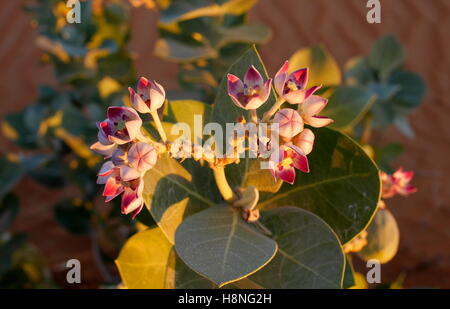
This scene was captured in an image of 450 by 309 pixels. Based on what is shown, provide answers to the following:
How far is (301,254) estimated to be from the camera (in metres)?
0.81

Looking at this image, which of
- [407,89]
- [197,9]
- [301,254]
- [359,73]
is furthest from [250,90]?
[407,89]

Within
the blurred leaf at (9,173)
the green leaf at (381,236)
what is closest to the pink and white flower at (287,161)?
the green leaf at (381,236)

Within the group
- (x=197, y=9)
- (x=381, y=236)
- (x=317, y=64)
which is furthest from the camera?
(x=197, y=9)

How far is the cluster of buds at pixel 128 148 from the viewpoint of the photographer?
0.69m

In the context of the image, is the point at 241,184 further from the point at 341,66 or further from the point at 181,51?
the point at 341,66

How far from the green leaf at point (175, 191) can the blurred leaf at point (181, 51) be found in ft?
2.31

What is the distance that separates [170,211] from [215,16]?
0.91 metres

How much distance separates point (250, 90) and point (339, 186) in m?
0.22

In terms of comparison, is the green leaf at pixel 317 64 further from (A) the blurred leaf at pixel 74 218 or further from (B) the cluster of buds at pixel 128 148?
(A) the blurred leaf at pixel 74 218

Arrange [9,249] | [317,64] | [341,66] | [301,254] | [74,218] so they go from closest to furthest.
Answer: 1. [301,254]
2. [317,64]
3. [9,249]
4. [74,218]
5. [341,66]

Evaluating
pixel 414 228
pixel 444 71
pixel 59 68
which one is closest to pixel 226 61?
pixel 59 68

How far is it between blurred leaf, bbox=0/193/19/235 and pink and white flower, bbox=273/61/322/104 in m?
1.56

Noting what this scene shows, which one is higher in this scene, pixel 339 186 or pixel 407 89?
pixel 407 89

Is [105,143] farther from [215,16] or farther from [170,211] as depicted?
[215,16]
